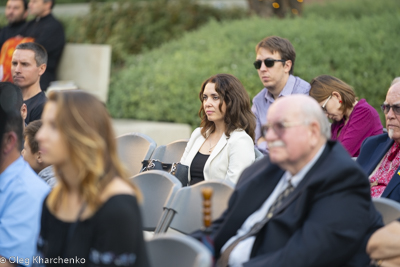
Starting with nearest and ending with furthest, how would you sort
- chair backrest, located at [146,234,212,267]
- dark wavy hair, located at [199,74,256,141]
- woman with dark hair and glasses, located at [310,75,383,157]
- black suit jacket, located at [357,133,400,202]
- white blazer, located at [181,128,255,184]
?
chair backrest, located at [146,234,212,267] → black suit jacket, located at [357,133,400,202] → white blazer, located at [181,128,255,184] → dark wavy hair, located at [199,74,256,141] → woman with dark hair and glasses, located at [310,75,383,157]

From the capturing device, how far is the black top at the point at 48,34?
25.8 feet

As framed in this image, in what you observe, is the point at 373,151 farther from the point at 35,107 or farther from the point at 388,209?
the point at 35,107

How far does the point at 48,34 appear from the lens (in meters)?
7.94

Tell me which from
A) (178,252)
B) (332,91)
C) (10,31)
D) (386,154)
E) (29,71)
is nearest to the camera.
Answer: (178,252)

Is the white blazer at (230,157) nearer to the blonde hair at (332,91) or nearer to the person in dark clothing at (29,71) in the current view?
the blonde hair at (332,91)

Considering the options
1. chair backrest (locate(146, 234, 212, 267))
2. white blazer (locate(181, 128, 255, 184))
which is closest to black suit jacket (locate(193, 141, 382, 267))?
chair backrest (locate(146, 234, 212, 267))

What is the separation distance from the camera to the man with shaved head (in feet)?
7.70

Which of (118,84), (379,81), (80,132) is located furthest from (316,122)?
(118,84)

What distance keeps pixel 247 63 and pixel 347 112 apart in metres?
3.82

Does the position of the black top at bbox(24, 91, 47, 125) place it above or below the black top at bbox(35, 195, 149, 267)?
below

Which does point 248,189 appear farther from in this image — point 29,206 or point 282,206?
point 29,206

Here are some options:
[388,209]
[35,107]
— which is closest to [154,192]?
[388,209]

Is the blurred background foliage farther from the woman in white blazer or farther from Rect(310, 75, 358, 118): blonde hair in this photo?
the woman in white blazer

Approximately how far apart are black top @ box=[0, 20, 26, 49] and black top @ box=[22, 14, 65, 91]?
0.81 feet
